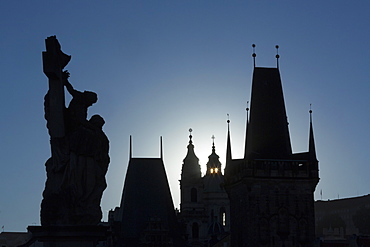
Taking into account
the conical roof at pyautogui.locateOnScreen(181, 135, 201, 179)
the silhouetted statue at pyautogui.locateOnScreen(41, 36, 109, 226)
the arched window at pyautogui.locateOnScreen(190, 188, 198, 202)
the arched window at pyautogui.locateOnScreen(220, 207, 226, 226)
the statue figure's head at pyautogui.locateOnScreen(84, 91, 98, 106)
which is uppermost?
the conical roof at pyautogui.locateOnScreen(181, 135, 201, 179)

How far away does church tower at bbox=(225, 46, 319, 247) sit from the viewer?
153 feet

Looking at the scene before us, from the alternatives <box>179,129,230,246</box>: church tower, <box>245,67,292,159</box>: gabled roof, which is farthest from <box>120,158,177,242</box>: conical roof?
<box>179,129,230,246</box>: church tower

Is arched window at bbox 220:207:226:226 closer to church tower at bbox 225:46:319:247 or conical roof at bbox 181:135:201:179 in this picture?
conical roof at bbox 181:135:201:179

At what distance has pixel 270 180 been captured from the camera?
156ft

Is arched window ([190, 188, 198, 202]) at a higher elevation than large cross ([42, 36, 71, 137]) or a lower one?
higher

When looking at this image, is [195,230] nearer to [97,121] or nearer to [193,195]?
[193,195]

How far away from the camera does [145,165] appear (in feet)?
185

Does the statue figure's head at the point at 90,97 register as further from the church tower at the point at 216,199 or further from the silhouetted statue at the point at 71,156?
the church tower at the point at 216,199

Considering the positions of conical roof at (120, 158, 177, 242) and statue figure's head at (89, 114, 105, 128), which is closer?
statue figure's head at (89, 114, 105, 128)

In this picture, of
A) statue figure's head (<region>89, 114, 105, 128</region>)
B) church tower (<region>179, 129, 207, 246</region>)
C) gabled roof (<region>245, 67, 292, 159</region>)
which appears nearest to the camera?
statue figure's head (<region>89, 114, 105, 128</region>)

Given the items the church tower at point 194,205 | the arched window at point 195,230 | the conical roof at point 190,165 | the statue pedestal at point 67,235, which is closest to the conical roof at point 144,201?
the church tower at point 194,205

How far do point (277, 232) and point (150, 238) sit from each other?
1107 centimetres

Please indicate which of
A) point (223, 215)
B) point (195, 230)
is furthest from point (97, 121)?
point (223, 215)

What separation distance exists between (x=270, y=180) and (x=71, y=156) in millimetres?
39917
